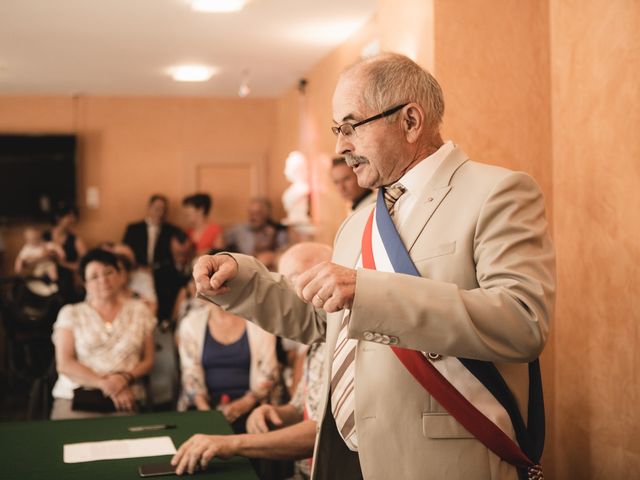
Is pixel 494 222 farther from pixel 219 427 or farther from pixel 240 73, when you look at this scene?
pixel 240 73

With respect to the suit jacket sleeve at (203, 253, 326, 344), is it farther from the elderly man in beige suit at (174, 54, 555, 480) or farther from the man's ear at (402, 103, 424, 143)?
the man's ear at (402, 103, 424, 143)

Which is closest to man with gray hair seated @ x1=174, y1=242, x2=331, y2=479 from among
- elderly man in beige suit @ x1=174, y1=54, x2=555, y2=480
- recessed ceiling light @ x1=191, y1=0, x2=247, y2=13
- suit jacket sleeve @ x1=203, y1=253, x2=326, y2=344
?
suit jacket sleeve @ x1=203, y1=253, x2=326, y2=344

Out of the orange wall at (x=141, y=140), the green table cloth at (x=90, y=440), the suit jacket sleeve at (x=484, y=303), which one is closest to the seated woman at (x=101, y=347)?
the green table cloth at (x=90, y=440)

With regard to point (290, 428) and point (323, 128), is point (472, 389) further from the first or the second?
point (323, 128)

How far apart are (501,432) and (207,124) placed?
7.86 m

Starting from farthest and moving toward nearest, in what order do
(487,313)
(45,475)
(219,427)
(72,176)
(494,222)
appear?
(72,176) < (219,427) < (45,475) < (494,222) < (487,313)

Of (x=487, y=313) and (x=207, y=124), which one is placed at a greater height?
(x=207, y=124)

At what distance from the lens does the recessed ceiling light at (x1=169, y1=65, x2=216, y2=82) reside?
7109 mm

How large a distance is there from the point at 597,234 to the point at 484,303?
40.1 inches

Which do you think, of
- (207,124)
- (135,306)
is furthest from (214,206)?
(135,306)

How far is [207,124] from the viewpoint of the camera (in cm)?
891

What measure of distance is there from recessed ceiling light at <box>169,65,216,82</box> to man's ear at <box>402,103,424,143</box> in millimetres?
5840

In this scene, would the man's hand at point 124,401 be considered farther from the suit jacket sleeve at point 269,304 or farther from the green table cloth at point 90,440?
the suit jacket sleeve at point 269,304

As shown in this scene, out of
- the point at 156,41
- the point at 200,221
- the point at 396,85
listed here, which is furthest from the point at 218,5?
the point at 396,85
